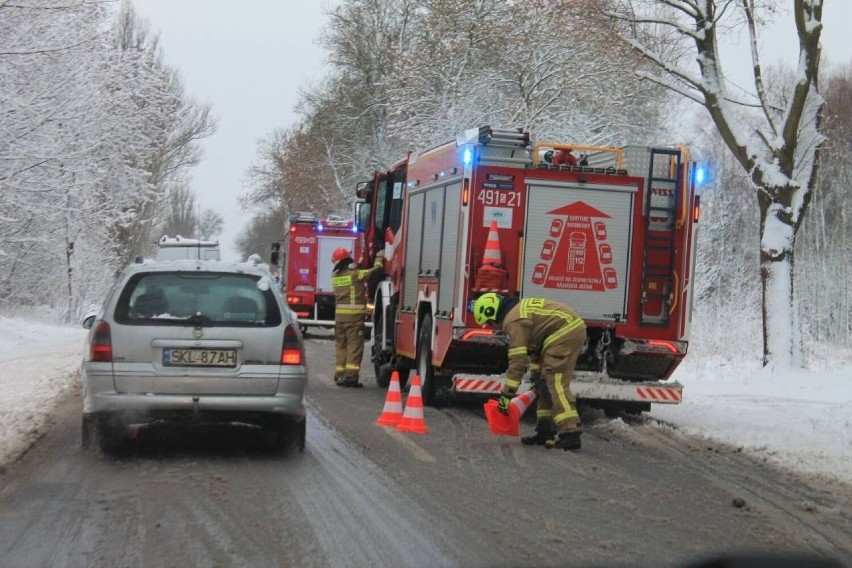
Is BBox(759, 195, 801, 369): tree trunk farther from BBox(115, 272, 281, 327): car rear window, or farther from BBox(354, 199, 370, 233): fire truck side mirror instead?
BBox(115, 272, 281, 327): car rear window

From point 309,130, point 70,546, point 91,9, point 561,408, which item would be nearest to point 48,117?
point 91,9

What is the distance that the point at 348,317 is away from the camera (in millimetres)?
15133

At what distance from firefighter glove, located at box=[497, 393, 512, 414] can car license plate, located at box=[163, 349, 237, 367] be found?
8.36 ft

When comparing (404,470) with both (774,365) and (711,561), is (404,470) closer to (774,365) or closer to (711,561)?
(711,561)

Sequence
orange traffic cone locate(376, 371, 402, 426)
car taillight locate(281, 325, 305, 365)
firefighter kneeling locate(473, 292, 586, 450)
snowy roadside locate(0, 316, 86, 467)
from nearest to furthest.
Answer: car taillight locate(281, 325, 305, 365)
firefighter kneeling locate(473, 292, 586, 450)
snowy roadside locate(0, 316, 86, 467)
orange traffic cone locate(376, 371, 402, 426)

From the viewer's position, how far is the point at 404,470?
8.20m

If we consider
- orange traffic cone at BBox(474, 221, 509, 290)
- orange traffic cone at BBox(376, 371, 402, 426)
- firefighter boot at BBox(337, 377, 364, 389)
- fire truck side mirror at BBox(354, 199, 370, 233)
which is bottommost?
firefighter boot at BBox(337, 377, 364, 389)

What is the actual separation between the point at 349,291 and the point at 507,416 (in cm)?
600

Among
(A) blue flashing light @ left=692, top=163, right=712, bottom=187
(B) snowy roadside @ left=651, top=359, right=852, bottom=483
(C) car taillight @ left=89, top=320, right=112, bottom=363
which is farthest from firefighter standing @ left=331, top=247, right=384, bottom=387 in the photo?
(C) car taillight @ left=89, top=320, right=112, bottom=363

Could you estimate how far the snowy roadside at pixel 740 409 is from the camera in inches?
380

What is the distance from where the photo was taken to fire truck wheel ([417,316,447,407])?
12688 mm

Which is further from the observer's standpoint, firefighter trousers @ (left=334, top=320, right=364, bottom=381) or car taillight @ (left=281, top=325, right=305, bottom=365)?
firefighter trousers @ (left=334, top=320, right=364, bottom=381)

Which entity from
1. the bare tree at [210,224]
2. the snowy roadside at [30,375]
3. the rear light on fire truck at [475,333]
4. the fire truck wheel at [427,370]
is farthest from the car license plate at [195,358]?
the bare tree at [210,224]

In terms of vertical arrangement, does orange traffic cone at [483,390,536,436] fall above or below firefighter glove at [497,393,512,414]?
below
